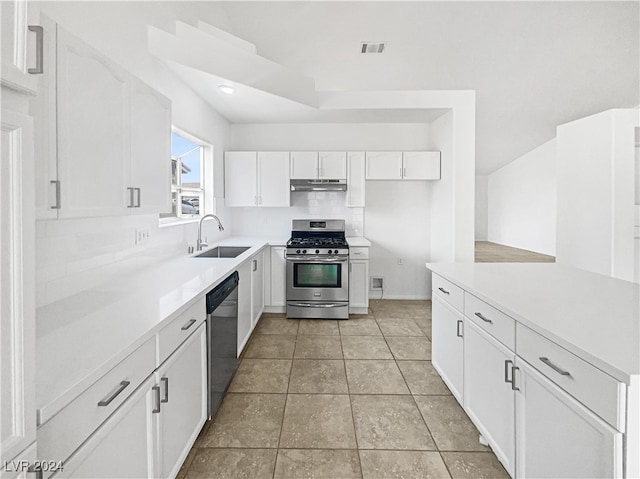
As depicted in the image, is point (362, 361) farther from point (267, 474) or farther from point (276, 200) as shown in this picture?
point (276, 200)

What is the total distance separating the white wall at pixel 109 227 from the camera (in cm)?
165

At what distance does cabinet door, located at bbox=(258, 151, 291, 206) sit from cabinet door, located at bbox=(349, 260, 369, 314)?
1.24 m

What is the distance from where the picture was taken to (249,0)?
3479mm

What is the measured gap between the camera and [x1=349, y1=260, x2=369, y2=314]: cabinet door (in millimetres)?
4340

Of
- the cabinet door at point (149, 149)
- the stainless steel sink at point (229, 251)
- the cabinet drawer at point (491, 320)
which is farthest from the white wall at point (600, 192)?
the cabinet door at point (149, 149)

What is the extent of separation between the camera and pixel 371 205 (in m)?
4.99

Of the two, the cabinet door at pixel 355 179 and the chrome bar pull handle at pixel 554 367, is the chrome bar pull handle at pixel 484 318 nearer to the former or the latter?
the chrome bar pull handle at pixel 554 367

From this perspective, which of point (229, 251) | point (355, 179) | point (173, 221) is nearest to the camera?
point (173, 221)

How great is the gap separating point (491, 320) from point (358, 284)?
107 inches

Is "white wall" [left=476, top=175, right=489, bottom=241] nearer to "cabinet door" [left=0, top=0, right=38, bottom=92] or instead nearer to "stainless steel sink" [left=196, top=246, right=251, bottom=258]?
"stainless steel sink" [left=196, top=246, right=251, bottom=258]

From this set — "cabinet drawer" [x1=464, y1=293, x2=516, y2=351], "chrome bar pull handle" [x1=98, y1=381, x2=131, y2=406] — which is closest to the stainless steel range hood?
"cabinet drawer" [x1=464, y1=293, x2=516, y2=351]

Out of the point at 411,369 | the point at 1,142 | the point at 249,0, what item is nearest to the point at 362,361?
the point at 411,369

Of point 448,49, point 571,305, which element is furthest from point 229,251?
point 448,49

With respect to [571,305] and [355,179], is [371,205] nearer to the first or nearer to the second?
[355,179]
